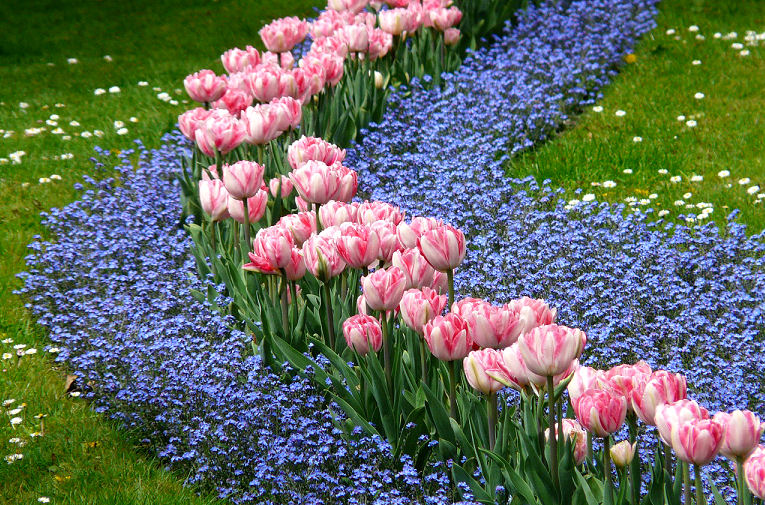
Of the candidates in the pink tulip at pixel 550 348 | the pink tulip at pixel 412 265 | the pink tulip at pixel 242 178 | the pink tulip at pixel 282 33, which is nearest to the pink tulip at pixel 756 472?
the pink tulip at pixel 550 348

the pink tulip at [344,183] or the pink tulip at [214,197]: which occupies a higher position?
the pink tulip at [344,183]

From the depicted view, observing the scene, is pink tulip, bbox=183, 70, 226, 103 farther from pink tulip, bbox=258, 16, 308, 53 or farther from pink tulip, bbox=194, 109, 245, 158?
pink tulip, bbox=258, 16, 308, 53

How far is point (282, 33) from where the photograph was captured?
539 centimetres

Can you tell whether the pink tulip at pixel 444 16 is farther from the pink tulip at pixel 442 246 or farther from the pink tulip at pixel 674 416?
the pink tulip at pixel 674 416

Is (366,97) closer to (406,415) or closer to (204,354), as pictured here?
(204,354)

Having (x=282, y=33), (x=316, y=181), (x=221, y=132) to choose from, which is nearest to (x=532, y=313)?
(x=316, y=181)

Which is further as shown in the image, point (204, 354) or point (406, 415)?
point (204, 354)

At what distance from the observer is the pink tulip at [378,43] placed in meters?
5.82

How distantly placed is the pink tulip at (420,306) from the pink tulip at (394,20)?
378 cm

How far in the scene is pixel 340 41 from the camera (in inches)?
218

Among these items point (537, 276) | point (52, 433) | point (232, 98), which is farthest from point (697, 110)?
point (52, 433)

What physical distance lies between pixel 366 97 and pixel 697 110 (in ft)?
8.71

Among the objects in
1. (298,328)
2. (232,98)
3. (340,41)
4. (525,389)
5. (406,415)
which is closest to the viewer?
(525,389)

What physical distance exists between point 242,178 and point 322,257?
0.75 metres
